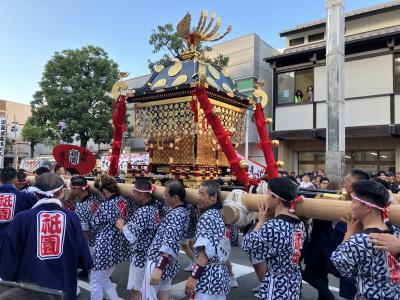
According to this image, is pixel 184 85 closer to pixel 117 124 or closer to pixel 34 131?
pixel 117 124

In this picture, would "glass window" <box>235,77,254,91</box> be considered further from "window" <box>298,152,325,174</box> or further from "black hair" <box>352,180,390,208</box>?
"black hair" <box>352,180,390,208</box>

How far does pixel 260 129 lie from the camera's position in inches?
172

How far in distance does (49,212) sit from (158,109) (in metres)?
2.36

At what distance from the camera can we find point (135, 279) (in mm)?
3494

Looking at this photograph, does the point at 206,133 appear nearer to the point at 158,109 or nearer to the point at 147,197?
the point at 158,109

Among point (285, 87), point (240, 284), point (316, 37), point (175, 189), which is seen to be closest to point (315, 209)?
point (175, 189)

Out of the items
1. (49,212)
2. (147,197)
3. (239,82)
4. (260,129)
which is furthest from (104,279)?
(239,82)

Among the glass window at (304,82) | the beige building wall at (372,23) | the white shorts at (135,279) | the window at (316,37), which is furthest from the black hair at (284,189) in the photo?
the window at (316,37)

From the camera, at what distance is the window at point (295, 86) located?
13501mm

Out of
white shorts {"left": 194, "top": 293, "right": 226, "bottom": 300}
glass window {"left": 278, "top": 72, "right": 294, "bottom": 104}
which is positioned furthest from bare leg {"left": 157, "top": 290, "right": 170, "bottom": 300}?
glass window {"left": 278, "top": 72, "right": 294, "bottom": 104}

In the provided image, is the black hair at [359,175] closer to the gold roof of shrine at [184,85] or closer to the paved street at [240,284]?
the gold roof of shrine at [184,85]

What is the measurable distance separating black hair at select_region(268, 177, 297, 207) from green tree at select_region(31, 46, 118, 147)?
45.9 feet

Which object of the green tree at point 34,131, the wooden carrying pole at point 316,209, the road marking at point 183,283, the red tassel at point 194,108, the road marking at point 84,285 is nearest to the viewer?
the wooden carrying pole at point 316,209

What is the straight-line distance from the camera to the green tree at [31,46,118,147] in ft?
50.4
